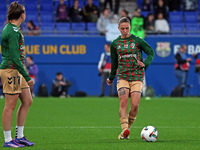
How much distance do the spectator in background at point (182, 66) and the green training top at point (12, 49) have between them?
14.6m

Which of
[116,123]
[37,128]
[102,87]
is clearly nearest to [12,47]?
[37,128]

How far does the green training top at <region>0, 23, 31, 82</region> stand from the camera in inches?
305

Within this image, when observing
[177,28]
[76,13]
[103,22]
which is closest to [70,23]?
[76,13]

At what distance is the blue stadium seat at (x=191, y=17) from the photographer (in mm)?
24484

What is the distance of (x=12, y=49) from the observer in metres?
7.73

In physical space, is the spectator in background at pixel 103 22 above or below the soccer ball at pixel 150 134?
above

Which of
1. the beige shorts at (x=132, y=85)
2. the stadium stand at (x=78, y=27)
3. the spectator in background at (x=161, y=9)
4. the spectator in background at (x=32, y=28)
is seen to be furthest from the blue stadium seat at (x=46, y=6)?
the beige shorts at (x=132, y=85)

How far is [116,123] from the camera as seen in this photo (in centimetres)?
1241

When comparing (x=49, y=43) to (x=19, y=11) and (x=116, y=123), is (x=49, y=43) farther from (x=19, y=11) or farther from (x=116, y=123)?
(x=19, y=11)

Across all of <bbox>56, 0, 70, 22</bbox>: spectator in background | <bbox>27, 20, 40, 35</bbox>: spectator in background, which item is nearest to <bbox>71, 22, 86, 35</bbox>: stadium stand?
<bbox>56, 0, 70, 22</bbox>: spectator in background

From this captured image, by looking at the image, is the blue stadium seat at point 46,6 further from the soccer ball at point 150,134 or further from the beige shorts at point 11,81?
the beige shorts at point 11,81

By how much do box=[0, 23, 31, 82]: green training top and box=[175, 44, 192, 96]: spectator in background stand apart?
14.6 m

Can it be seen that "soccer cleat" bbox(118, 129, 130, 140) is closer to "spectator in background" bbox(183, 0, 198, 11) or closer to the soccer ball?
the soccer ball

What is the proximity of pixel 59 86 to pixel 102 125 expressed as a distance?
9.58 meters
